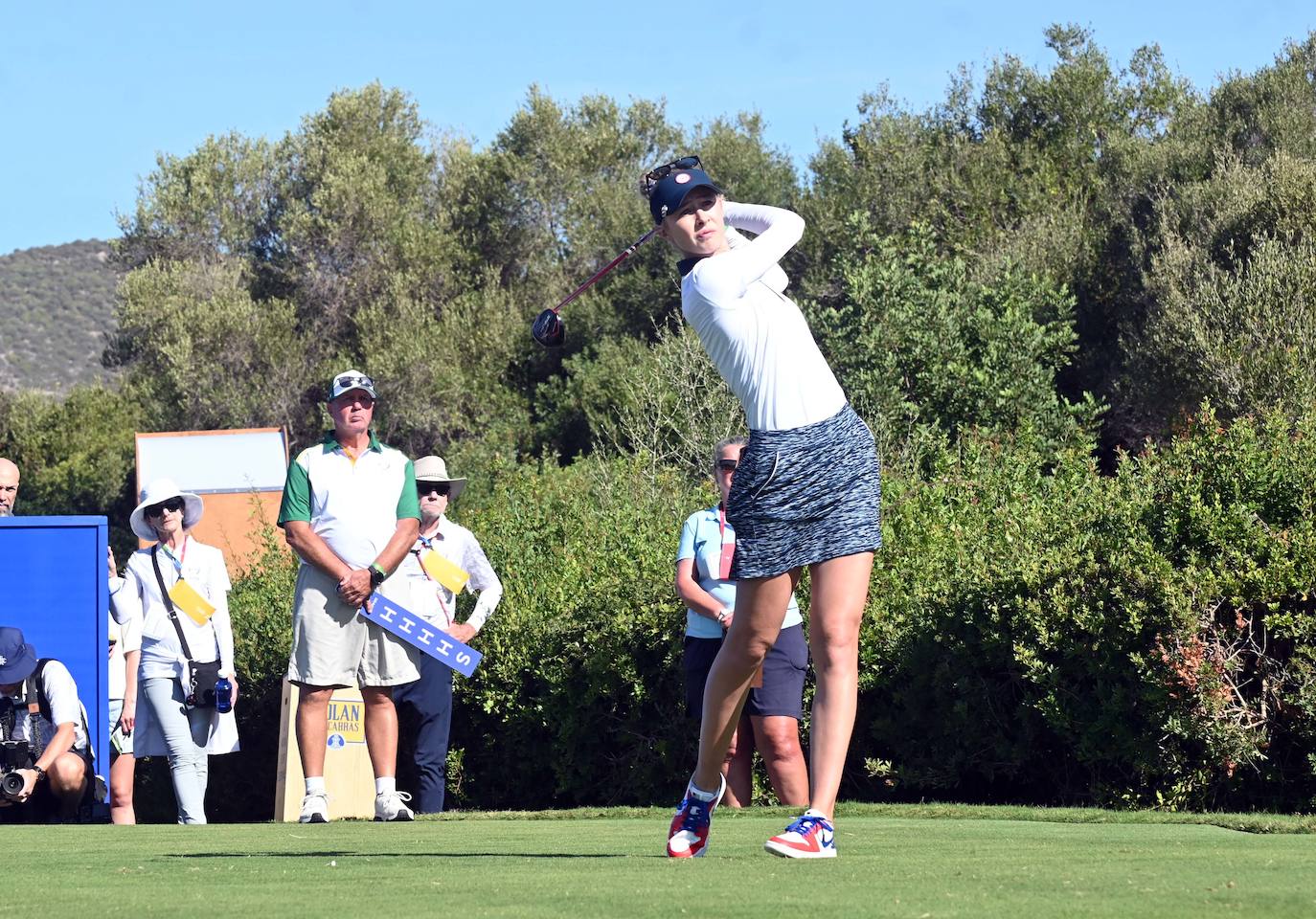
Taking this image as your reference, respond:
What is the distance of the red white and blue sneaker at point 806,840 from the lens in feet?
Answer: 15.1

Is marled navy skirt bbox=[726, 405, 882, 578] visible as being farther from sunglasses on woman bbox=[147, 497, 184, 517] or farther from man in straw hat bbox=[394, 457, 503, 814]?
sunglasses on woman bbox=[147, 497, 184, 517]

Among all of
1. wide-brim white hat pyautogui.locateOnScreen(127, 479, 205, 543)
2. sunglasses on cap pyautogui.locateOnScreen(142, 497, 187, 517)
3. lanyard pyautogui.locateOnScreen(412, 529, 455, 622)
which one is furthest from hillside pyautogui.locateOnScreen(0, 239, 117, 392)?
lanyard pyautogui.locateOnScreen(412, 529, 455, 622)

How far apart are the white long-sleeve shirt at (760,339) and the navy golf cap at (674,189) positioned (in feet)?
0.65

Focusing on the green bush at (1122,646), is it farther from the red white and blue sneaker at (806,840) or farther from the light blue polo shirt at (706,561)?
the red white and blue sneaker at (806,840)

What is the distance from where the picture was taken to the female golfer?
472 cm

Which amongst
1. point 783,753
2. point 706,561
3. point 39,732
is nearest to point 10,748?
point 39,732

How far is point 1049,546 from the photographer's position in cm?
901

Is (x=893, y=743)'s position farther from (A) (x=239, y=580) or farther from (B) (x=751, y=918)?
(A) (x=239, y=580)

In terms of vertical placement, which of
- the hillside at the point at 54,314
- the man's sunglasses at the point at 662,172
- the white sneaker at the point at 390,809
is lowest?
the white sneaker at the point at 390,809

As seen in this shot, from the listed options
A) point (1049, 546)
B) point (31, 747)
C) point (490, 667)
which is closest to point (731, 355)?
point (1049, 546)

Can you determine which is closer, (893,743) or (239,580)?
(893,743)

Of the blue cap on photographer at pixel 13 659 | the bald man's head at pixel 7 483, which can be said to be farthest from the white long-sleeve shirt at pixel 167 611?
the bald man's head at pixel 7 483

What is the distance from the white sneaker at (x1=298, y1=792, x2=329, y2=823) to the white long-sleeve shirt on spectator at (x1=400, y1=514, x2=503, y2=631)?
5.83ft

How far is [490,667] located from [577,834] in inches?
185
